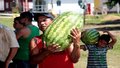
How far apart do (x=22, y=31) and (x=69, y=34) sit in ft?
6.58

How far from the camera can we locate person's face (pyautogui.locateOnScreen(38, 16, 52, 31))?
4430mm

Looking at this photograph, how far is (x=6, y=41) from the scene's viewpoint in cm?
527

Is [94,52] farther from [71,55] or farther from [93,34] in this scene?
[71,55]

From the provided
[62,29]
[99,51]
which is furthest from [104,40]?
[62,29]

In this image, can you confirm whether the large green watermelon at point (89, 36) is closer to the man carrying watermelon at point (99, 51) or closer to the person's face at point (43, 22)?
the man carrying watermelon at point (99, 51)

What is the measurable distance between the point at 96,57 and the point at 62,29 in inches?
98.3

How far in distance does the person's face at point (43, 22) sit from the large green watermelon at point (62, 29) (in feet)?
1.01

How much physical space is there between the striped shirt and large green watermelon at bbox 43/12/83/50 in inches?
91.5

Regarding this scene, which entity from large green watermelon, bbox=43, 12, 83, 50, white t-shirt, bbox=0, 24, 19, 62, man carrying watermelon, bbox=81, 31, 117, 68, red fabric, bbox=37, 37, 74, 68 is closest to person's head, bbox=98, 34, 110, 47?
man carrying watermelon, bbox=81, 31, 117, 68

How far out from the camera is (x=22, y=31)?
5.91m

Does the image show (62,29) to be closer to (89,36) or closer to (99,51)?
(89,36)

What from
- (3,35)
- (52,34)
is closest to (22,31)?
(3,35)

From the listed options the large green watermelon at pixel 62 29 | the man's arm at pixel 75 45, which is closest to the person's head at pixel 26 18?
the man's arm at pixel 75 45

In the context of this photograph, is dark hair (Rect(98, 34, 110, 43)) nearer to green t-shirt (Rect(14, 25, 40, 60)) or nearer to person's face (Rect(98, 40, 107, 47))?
person's face (Rect(98, 40, 107, 47))
